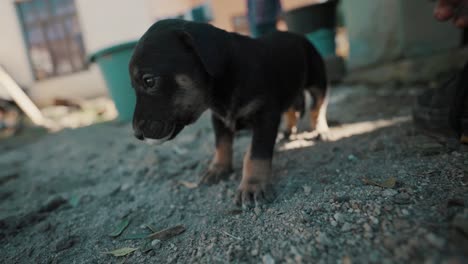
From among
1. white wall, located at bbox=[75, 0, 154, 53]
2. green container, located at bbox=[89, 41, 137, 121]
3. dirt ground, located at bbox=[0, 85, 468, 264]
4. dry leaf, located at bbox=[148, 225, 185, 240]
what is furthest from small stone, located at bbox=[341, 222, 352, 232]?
white wall, located at bbox=[75, 0, 154, 53]

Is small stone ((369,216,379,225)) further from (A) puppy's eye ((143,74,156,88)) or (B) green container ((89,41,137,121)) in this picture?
(B) green container ((89,41,137,121))

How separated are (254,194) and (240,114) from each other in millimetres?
576

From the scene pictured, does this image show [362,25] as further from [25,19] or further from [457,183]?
[25,19]

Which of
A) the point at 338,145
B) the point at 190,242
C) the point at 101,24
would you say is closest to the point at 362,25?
the point at 338,145

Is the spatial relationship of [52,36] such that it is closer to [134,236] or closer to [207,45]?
[207,45]

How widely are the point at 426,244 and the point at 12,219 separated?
2636 mm

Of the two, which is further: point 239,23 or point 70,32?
point 239,23

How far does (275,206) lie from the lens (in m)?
2.11

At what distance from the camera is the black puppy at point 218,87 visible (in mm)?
2064

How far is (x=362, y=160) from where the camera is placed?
254 centimetres

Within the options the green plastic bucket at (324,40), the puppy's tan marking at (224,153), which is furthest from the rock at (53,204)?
the green plastic bucket at (324,40)

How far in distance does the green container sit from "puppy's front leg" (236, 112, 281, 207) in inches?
122

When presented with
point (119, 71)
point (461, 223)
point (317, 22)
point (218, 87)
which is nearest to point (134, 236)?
point (218, 87)

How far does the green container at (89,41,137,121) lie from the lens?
5.13 m
